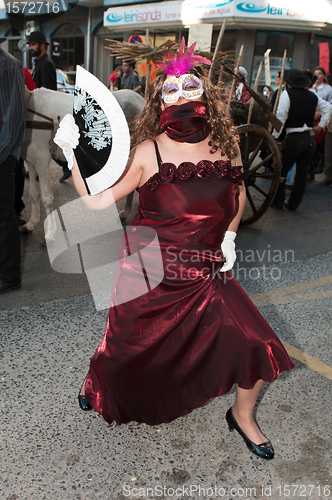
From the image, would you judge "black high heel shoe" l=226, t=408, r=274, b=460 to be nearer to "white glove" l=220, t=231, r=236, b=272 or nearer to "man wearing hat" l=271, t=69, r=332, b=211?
"white glove" l=220, t=231, r=236, b=272

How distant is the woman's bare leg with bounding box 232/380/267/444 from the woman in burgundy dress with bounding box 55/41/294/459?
0.18ft

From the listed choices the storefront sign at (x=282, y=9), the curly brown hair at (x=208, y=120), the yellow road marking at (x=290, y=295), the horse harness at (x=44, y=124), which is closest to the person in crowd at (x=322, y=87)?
the yellow road marking at (x=290, y=295)

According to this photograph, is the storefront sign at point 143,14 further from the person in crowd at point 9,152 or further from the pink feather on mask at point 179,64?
the pink feather on mask at point 179,64

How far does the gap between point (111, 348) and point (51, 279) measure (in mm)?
2143

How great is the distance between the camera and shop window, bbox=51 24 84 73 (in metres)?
22.7

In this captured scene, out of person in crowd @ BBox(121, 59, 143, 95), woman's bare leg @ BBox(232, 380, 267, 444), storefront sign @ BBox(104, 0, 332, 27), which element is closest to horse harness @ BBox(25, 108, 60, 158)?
woman's bare leg @ BBox(232, 380, 267, 444)

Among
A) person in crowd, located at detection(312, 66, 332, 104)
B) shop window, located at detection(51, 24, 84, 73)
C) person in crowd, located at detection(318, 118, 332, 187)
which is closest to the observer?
person in crowd, located at detection(318, 118, 332, 187)

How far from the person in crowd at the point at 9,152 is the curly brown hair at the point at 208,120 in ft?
5.55

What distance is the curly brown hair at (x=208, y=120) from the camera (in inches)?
84.7

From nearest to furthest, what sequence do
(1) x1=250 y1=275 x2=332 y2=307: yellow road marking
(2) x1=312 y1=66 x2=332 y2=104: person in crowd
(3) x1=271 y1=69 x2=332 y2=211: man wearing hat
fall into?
(1) x1=250 y1=275 x2=332 y2=307: yellow road marking < (3) x1=271 y1=69 x2=332 y2=211: man wearing hat < (2) x1=312 y1=66 x2=332 y2=104: person in crowd

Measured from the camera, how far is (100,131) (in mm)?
1753

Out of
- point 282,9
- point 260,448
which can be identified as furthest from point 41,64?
point 282,9

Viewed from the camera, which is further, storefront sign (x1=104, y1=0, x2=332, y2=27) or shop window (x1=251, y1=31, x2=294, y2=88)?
shop window (x1=251, y1=31, x2=294, y2=88)

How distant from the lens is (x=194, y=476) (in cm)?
205
